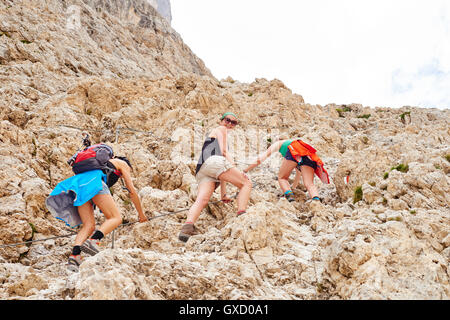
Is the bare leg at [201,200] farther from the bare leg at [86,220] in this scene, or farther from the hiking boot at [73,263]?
the hiking boot at [73,263]

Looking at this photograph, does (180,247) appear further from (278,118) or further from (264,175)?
(278,118)

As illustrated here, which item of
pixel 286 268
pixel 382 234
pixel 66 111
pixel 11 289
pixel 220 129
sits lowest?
pixel 11 289

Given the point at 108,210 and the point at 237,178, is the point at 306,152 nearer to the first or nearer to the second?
the point at 237,178

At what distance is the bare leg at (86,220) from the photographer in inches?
177

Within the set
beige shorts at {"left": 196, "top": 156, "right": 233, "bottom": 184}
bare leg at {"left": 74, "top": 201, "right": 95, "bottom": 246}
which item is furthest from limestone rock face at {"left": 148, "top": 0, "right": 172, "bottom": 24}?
bare leg at {"left": 74, "top": 201, "right": 95, "bottom": 246}

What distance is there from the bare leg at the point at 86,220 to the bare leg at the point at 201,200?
1.56 m

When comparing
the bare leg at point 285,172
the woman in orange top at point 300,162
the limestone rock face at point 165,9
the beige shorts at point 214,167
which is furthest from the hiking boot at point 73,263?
the limestone rock face at point 165,9

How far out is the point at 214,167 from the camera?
544 centimetres

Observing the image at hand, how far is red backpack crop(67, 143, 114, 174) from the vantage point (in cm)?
462

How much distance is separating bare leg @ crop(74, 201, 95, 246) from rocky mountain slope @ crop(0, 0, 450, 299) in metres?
0.57

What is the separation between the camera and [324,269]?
373cm
